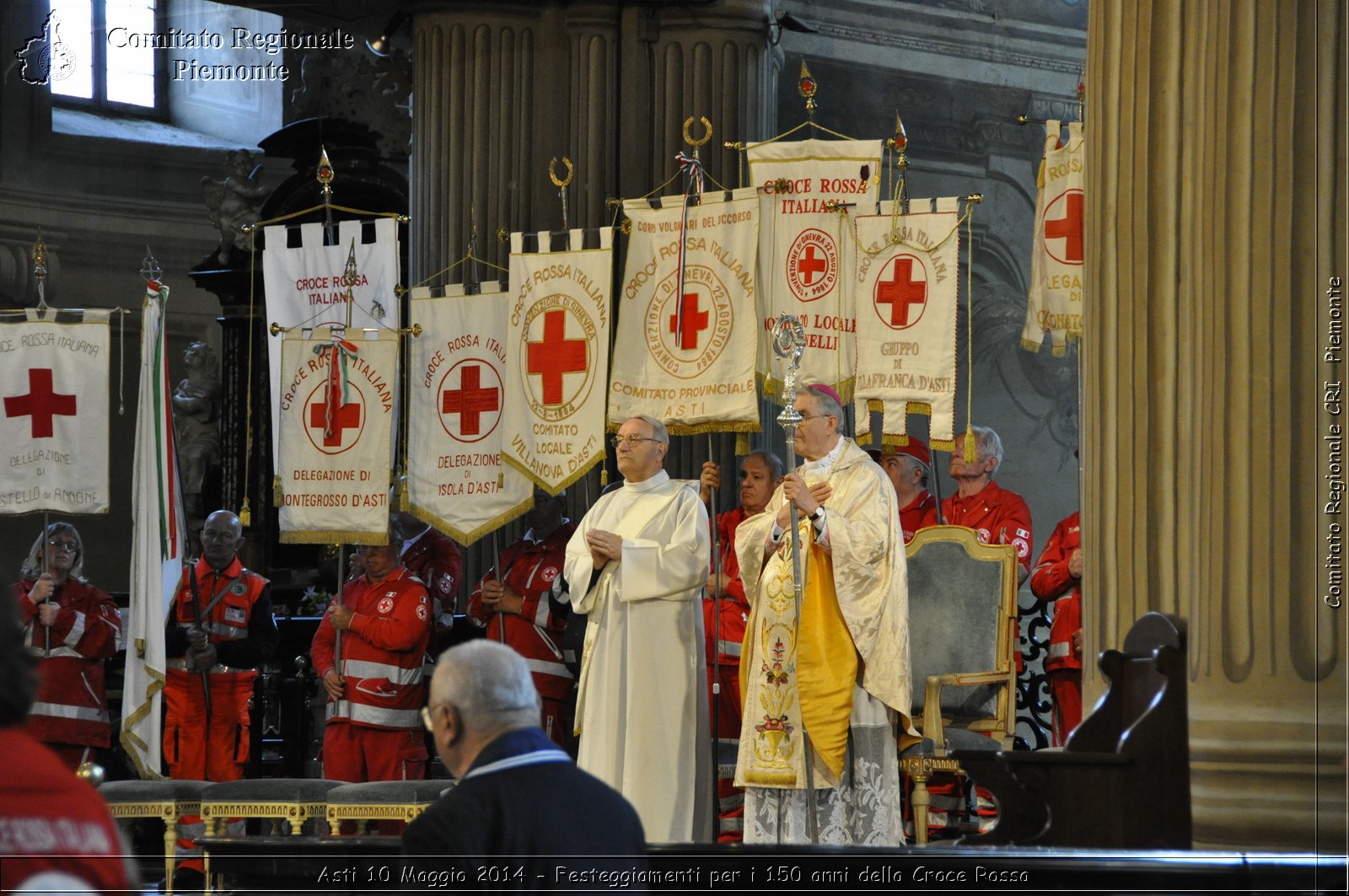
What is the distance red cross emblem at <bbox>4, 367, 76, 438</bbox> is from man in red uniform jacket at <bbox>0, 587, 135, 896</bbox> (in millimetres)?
6294

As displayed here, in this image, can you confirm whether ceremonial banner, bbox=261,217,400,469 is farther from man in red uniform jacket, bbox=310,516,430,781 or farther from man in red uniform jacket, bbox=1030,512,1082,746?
man in red uniform jacket, bbox=1030,512,1082,746

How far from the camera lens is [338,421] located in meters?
8.50

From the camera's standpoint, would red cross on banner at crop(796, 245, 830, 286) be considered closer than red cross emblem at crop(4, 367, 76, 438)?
Yes

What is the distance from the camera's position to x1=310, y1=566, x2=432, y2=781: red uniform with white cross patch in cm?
838

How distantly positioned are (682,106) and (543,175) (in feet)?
3.06

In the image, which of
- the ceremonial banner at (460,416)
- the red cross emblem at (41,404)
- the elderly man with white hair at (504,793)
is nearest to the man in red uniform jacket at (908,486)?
the ceremonial banner at (460,416)

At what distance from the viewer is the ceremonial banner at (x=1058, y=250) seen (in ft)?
25.0

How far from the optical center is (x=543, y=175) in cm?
1035

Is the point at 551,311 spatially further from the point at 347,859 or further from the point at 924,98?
the point at 924,98

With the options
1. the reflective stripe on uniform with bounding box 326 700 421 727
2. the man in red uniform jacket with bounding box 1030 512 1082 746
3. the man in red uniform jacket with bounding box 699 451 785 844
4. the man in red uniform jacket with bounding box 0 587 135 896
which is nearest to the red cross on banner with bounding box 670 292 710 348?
the man in red uniform jacket with bounding box 699 451 785 844

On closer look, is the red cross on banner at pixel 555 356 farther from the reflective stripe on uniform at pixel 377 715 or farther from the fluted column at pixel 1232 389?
the fluted column at pixel 1232 389

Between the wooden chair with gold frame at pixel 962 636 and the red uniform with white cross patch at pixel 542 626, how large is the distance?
1856 millimetres

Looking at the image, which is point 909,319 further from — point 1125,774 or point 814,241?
point 1125,774

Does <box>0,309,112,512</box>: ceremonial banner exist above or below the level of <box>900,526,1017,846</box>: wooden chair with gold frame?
above
